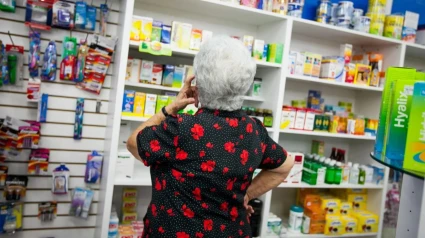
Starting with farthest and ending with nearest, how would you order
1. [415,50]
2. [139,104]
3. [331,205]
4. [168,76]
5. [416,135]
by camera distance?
[415,50], [331,205], [168,76], [139,104], [416,135]

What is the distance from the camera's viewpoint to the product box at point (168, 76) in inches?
124

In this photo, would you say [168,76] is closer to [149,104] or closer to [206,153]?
[149,104]

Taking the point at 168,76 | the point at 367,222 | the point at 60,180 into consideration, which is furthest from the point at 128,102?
the point at 367,222

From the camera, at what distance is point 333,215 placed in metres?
3.83

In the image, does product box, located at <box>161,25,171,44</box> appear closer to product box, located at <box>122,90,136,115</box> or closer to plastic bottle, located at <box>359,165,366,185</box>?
product box, located at <box>122,90,136,115</box>

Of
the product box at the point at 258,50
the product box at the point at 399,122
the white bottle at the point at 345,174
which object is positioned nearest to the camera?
the product box at the point at 399,122

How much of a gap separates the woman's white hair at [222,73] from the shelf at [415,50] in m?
3.03

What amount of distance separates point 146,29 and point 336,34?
2068mm

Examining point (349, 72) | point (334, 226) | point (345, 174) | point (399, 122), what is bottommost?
point (334, 226)

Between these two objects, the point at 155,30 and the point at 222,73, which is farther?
the point at 155,30

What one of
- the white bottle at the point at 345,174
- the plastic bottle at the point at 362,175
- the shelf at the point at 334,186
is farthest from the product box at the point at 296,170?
the plastic bottle at the point at 362,175

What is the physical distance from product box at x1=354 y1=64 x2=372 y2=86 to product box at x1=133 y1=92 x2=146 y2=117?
88.5 inches

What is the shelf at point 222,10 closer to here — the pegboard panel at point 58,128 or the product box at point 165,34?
the product box at point 165,34

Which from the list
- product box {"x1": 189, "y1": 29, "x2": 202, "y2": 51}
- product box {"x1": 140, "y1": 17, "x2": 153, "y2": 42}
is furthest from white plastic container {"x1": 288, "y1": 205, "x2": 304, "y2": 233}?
product box {"x1": 140, "y1": 17, "x2": 153, "y2": 42}
